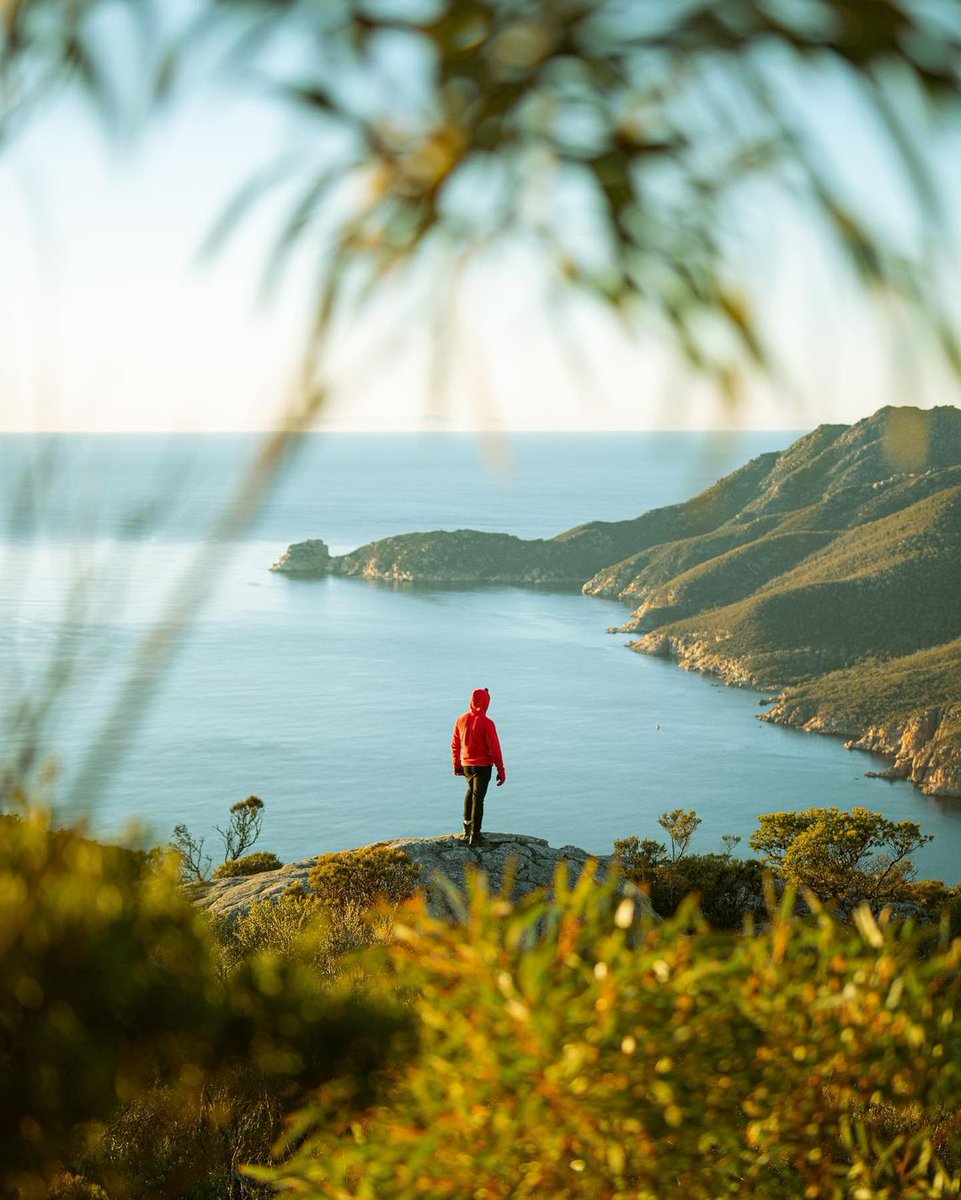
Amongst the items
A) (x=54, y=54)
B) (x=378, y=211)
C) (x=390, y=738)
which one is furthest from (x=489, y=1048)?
(x=390, y=738)

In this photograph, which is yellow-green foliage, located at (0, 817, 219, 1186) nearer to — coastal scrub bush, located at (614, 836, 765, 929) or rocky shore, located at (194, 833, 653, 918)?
rocky shore, located at (194, 833, 653, 918)

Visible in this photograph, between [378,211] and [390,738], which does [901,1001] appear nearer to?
[378,211]

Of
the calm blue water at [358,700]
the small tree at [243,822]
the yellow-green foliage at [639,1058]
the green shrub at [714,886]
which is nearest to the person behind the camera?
the calm blue water at [358,700]

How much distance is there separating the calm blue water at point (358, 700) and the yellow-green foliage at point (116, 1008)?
11.6 inches

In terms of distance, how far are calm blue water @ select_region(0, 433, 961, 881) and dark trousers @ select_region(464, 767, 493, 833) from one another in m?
8.12

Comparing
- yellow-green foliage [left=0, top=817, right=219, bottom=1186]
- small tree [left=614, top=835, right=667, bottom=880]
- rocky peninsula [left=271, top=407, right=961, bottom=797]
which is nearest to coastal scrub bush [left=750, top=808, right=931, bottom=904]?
small tree [left=614, top=835, right=667, bottom=880]

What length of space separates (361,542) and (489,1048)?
17398 centimetres

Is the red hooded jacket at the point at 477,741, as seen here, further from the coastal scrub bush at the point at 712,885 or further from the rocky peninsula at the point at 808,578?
the rocky peninsula at the point at 808,578

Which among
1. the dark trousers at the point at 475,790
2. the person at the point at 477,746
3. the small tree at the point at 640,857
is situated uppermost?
the person at the point at 477,746

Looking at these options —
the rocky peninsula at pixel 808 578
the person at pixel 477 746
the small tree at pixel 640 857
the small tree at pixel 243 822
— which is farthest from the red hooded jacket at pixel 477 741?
the rocky peninsula at pixel 808 578

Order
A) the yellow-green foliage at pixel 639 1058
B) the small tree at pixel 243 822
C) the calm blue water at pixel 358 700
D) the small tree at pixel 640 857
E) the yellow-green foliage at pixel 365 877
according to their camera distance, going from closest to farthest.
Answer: the calm blue water at pixel 358 700
the yellow-green foliage at pixel 639 1058
the yellow-green foliage at pixel 365 877
the small tree at pixel 640 857
the small tree at pixel 243 822

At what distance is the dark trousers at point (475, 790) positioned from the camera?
1059cm

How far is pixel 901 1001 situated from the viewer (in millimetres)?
2244

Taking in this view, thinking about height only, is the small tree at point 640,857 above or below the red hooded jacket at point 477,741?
below
